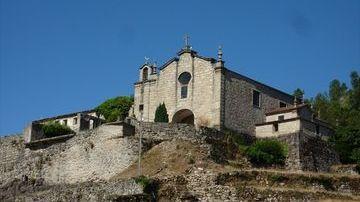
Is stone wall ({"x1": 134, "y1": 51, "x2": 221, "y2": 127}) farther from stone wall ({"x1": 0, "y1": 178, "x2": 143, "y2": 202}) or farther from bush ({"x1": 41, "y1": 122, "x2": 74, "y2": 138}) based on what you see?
stone wall ({"x1": 0, "y1": 178, "x2": 143, "y2": 202})

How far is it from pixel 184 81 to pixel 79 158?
1181 centimetres

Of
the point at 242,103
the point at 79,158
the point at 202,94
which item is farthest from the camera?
the point at 242,103

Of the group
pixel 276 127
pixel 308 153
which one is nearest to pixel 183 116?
pixel 276 127

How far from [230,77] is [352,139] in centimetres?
1076

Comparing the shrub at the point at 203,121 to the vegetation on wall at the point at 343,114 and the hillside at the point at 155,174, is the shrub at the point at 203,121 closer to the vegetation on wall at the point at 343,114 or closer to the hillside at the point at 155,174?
the hillside at the point at 155,174

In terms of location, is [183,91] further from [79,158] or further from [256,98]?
[79,158]

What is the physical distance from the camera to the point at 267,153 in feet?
172

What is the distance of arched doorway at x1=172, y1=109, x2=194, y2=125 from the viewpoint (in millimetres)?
59906

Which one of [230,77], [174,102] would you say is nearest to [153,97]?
[174,102]

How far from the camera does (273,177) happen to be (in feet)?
145

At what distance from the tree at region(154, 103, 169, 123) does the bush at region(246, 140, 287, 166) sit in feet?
28.4

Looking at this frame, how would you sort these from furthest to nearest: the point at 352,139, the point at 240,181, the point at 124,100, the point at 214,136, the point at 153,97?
1. the point at 124,100
2. the point at 153,97
3. the point at 352,139
4. the point at 214,136
5. the point at 240,181

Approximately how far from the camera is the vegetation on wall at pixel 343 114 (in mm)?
56969

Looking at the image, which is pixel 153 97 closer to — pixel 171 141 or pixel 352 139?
pixel 171 141
